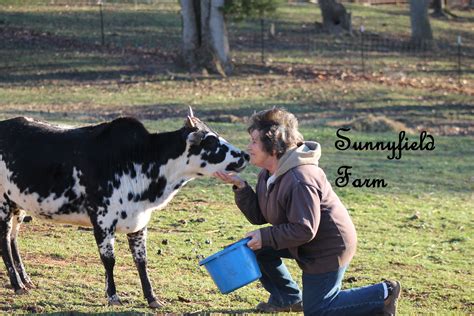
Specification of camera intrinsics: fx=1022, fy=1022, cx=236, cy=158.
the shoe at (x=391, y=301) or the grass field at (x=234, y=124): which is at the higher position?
the shoe at (x=391, y=301)

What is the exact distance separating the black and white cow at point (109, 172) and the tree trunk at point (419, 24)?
31887 millimetres

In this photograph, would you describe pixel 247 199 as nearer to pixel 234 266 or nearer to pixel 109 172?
pixel 234 266

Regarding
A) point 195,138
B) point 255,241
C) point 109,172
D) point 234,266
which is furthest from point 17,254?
point 255,241

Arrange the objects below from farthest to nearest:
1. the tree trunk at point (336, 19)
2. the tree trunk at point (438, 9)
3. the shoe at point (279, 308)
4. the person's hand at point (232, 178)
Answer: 1. the tree trunk at point (438, 9)
2. the tree trunk at point (336, 19)
3. the shoe at point (279, 308)
4. the person's hand at point (232, 178)

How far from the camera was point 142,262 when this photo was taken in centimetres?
895

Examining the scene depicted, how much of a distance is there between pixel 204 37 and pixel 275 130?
24017mm

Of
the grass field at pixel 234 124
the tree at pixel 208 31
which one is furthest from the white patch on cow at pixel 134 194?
the tree at pixel 208 31

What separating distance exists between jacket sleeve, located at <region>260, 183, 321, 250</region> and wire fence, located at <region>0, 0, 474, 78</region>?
25965 millimetres

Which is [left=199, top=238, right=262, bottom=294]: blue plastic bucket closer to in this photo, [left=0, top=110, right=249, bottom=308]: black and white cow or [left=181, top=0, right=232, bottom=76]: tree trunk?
[left=0, top=110, right=249, bottom=308]: black and white cow

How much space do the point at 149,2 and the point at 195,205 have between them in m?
31.7

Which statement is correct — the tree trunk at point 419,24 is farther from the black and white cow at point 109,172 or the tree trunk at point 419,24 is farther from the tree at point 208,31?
the black and white cow at point 109,172

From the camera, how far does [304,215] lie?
23.5ft

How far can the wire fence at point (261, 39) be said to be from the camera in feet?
113

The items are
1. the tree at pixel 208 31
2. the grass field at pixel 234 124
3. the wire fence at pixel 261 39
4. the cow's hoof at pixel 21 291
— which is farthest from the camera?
the wire fence at pixel 261 39
